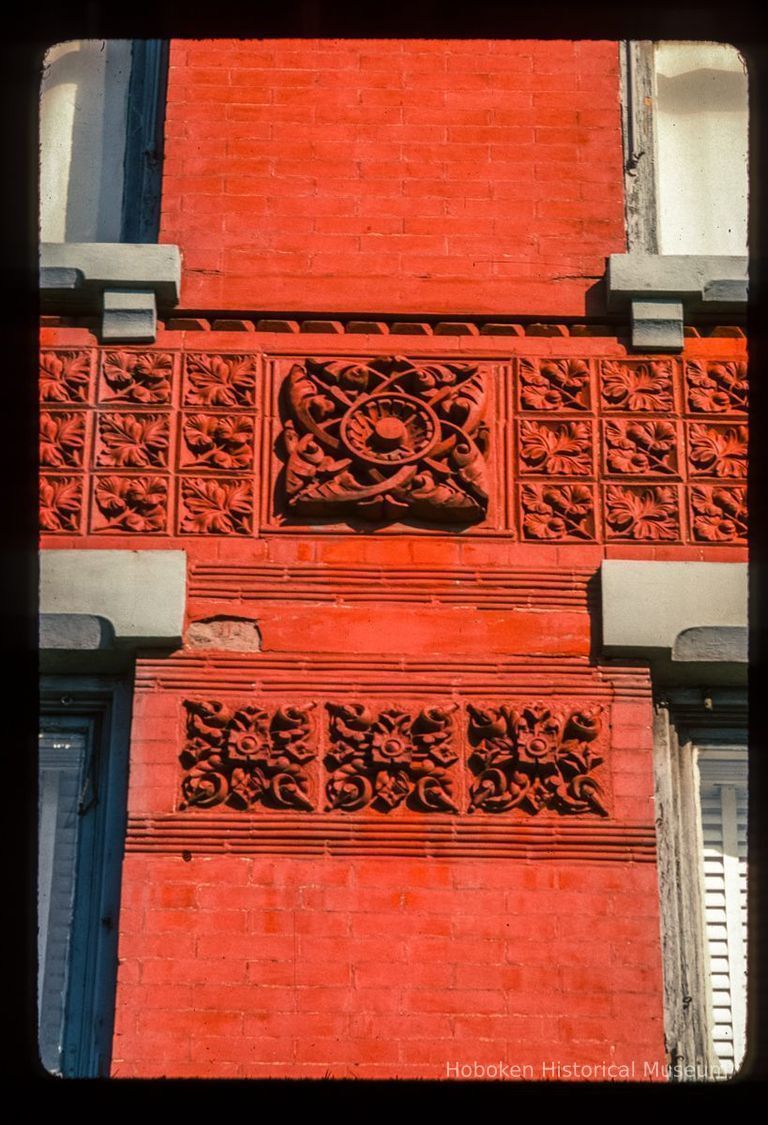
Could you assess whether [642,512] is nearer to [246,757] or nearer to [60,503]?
[246,757]

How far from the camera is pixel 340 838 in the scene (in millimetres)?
7477

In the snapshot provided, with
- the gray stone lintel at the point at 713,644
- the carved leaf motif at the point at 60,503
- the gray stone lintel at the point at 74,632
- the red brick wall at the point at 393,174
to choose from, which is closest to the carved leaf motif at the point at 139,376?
the red brick wall at the point at 393,174

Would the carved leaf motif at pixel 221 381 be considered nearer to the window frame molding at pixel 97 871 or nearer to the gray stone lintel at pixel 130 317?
the gray stone lintel at pixel 130 317

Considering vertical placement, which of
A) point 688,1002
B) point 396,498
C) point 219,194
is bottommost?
point 688,1002

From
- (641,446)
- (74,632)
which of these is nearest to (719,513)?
(641,446)

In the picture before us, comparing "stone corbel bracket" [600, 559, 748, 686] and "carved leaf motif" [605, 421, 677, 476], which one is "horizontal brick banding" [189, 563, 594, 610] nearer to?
"stone corbel bracket" [600, 559, 748, 686]

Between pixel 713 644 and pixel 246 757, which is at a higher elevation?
pixel 713 644

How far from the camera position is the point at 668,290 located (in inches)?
330

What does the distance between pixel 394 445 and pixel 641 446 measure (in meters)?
0.88

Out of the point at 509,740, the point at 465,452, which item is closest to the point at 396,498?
the point at 465,452

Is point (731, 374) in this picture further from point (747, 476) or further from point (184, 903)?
point (184, 903)

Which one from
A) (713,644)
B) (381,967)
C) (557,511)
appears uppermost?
(557,511)

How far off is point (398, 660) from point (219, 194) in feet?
6.53

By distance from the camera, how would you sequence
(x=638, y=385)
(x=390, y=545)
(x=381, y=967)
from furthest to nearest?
1. (x=638, y=385)
2. (x=390, y=545)
3. (x=381, y=967)
